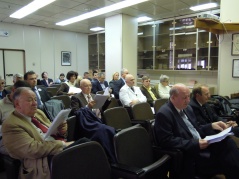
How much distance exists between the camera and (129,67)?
22.9ft

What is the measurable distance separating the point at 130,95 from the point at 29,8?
13.1ft

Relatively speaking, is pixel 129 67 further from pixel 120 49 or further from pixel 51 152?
pixel 51 152

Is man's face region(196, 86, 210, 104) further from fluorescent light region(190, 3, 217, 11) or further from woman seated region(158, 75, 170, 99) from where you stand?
fluorescent light region(190, 3, 217, 11)

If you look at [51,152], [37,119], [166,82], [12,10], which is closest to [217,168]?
[51,152]

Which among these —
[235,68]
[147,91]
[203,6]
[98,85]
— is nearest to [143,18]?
[203,6]

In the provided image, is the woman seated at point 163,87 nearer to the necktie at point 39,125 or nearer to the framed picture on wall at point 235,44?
the framed picture on wall at point 235,44

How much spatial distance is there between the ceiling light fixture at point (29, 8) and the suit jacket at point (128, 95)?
9.94 ft

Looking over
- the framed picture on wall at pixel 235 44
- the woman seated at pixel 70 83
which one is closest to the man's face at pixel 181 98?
the framed picture on wall at pixel 235 44

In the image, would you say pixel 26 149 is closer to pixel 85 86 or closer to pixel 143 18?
pixel 85 86

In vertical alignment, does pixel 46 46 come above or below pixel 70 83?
above

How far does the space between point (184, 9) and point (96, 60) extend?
4.91 meters

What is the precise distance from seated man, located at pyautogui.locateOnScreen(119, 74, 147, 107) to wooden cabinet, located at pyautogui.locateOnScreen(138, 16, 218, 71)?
2.89m

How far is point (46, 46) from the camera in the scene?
9.05 metres

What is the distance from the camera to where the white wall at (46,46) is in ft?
27.0
